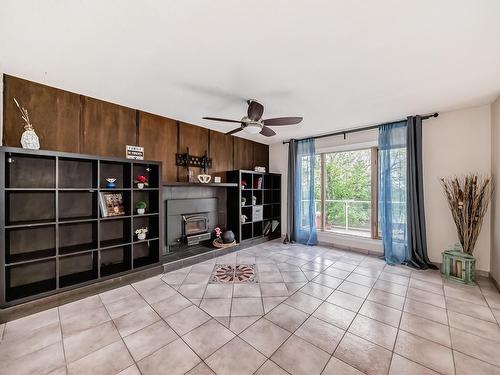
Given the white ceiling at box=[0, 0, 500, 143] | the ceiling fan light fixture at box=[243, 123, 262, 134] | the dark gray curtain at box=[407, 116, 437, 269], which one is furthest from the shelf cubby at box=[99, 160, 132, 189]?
the dark gray curtain at box=[407, 116, 437, 269]

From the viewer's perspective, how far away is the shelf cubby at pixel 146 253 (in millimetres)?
3240

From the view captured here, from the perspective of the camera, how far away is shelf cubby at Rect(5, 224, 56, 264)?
2.30m

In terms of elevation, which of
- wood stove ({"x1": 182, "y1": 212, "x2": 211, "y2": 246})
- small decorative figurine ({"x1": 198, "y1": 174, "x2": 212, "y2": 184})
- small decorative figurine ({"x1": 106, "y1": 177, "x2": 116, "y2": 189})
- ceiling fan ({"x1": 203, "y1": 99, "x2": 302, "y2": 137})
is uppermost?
ceiling fan ({"x1": 203, "y1": 99, "x2": 302, "y2": 137})

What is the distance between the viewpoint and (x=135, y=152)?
3.34 meters

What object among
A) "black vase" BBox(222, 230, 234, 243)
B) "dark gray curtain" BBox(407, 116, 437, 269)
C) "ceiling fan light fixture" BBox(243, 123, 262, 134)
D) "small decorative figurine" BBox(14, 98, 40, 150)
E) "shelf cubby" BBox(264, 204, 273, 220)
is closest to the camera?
"small decorative figurine" BBox(14, 98, 40, 150)

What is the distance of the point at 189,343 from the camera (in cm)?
178

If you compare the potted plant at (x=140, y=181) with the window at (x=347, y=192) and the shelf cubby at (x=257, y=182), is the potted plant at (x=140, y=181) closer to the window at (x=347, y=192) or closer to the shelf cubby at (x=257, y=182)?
the shelf cubby at (x=257, y=182)

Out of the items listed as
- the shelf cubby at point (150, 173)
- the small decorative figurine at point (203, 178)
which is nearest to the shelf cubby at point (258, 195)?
the small decorative figurine at point (203, 178)

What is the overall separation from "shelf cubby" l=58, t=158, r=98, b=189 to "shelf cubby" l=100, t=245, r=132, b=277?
98 centimetres

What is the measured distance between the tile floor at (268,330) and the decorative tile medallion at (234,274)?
0.14 meters

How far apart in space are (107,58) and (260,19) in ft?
5.09

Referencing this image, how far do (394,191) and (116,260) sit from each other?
4.70 m

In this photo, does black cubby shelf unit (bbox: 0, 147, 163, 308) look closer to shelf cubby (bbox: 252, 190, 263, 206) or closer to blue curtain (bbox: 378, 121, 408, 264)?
shelf cubby (bbox: 252, 190, 263, 206)

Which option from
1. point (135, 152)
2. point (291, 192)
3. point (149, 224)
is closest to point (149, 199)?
point (149, 224)
